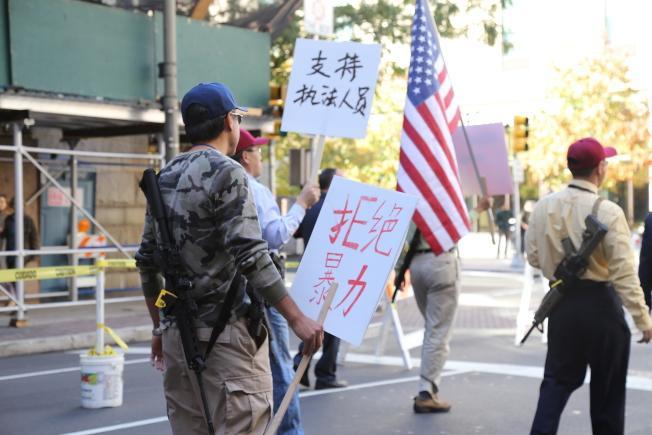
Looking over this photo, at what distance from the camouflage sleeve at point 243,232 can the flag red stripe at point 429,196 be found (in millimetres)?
4153

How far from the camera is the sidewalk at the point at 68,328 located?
1220cm

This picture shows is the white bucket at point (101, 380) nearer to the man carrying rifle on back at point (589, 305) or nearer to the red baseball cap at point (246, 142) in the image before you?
the red baseball cap at point (246, 142)

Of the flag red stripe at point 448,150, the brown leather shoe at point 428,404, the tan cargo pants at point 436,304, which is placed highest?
the flag red stripe at point 448,150

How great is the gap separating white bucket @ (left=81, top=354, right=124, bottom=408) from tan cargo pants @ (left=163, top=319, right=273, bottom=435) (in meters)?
4.49

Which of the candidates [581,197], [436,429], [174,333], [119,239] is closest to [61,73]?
[119,239]

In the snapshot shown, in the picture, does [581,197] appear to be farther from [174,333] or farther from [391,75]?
[391,75]

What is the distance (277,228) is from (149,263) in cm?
Result: 147

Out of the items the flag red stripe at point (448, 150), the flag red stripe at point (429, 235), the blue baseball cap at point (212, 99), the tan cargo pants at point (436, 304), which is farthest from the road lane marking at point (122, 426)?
the blue baseball cap at point (212, 99)

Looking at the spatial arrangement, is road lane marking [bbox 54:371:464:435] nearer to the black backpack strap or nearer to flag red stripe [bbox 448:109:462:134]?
flag red stripe [bbox 448:109:462:134]

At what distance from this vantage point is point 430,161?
7.89 m

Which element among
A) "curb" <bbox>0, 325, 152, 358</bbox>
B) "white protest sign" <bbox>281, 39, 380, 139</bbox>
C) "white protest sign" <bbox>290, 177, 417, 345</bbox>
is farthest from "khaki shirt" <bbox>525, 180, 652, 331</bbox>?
"curb" <bbox>0, 325, 152, 358</bbox>

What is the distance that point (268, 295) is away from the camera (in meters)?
3.73

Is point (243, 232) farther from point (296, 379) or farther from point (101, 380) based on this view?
point (101, 380)

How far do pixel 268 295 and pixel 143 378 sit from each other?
6.66 metres
